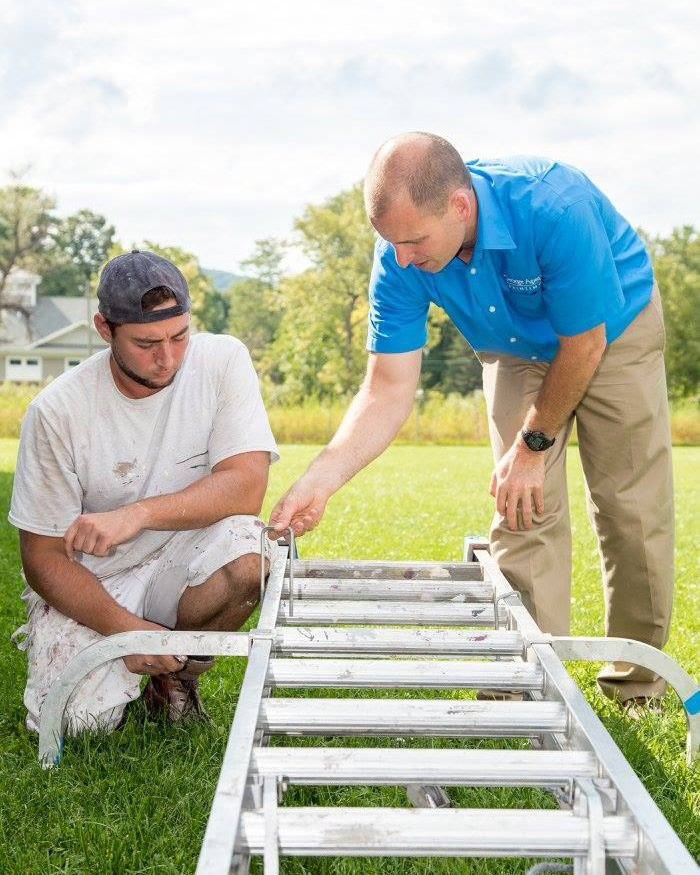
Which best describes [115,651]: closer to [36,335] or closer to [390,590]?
[390,590]

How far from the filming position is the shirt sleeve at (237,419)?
377 cm

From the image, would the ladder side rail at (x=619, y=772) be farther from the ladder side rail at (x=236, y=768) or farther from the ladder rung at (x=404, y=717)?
the ladder side rail at (x=236, y=768)

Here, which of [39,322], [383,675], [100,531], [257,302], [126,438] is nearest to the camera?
[383,675]

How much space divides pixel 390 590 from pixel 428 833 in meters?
1.85

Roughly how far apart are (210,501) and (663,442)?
1.81 meters

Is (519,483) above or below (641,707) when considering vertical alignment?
above

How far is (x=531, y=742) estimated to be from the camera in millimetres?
3205

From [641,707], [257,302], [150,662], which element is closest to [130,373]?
[150,662]

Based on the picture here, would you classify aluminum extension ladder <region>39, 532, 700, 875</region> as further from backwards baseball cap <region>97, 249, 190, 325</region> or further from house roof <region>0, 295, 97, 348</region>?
house roof <region>0, 295, 97, 348</region>

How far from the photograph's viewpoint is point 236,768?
1.89 meters

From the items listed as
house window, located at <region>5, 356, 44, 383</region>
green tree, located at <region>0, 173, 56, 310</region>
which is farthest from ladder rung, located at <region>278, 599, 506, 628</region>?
house window, located at <region>5, 356, 44, 383</region>

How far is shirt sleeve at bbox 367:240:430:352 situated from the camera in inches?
155

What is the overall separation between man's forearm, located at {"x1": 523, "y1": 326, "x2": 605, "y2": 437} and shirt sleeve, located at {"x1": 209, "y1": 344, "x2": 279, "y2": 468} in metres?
0.99

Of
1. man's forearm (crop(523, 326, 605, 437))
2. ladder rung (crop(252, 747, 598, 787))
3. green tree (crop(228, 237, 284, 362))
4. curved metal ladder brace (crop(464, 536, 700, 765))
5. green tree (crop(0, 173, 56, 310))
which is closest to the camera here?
ladder rung (crop(252, 747, 598, 787))
